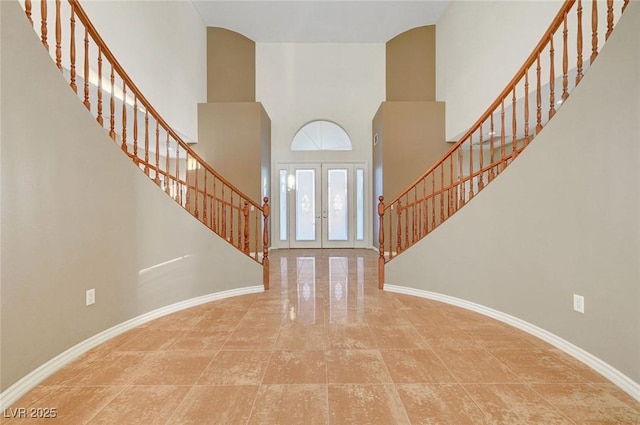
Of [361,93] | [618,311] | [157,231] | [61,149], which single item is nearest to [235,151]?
[361,93]

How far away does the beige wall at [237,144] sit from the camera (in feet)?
22.8

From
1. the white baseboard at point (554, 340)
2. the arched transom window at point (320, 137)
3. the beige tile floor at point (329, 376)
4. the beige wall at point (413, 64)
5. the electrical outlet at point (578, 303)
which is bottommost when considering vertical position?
the beige tile floor at point (329, 376)

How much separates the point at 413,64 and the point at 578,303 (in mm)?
6725

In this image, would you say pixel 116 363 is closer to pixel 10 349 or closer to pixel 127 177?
pixel 10 349

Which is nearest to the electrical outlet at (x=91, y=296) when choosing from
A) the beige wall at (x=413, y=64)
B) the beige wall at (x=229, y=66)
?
the beige wall at (x=229, y=66)

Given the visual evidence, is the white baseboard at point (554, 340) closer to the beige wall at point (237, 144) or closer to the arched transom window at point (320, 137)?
the beige wall at point (237, 144)

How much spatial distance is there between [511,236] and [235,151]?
571 cm

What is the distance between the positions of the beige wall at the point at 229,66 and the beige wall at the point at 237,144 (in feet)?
2.63

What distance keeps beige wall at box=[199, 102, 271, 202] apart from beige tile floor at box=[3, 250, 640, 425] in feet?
13.6

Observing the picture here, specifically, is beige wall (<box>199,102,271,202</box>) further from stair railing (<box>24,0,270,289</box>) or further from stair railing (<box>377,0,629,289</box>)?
stair railing (<box>377,0,629,289</box>)

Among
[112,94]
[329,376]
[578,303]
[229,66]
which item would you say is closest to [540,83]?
[578,303]

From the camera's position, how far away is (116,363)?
220 centimetres

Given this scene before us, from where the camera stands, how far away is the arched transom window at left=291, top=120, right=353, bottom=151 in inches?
323

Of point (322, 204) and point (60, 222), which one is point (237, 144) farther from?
point (60, 222)
